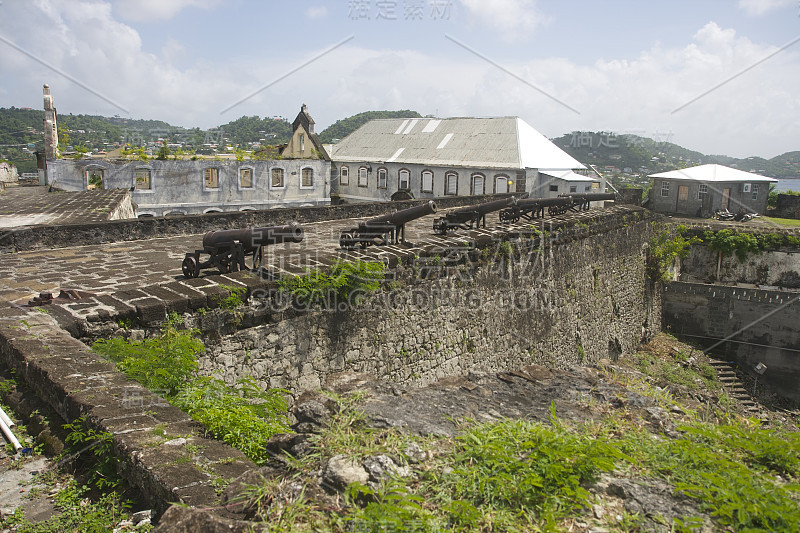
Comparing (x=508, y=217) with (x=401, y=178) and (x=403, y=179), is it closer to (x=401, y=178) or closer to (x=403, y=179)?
(x=403, y=179)

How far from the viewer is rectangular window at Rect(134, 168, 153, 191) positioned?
84.2 ft

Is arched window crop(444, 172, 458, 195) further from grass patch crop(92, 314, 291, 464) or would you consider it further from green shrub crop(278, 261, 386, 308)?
grass patch crop(92, 314, 291, 464)

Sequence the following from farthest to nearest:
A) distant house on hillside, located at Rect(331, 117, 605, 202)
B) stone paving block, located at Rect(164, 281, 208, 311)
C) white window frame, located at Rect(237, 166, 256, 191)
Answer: distant house on hillside, located at Rect(331, 117, 605, 202) < white window frame, located at Rect(237, 166, 256, 191) < stone paving block, located at Rect(164, 281, 208, 311)

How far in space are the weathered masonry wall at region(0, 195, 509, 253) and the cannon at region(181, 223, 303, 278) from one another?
4401 millimetres

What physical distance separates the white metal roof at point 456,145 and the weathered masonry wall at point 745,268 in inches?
335

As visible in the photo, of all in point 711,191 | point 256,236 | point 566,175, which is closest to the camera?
point 256,236

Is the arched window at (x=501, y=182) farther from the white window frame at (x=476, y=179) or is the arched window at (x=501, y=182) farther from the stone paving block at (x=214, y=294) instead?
the stone paving block at (x=214, y=294)

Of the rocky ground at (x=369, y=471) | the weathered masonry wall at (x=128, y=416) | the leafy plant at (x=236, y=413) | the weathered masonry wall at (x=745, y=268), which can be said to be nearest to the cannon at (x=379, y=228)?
the leafy plant at (x=236, y=413)

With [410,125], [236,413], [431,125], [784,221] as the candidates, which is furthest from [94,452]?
[410,125]

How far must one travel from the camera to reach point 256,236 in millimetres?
6695

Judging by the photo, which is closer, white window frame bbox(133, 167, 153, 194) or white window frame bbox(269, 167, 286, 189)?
white window frame bbox(133, 167, 153, 194)

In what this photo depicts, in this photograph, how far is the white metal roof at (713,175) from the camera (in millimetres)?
30866

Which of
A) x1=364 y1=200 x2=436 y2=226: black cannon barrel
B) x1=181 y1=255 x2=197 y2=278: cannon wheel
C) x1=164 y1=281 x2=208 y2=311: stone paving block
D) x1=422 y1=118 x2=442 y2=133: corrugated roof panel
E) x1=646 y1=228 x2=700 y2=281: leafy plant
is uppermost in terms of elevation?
x1=422 y1=118 x2=442 y2=133: corrugated roof panel

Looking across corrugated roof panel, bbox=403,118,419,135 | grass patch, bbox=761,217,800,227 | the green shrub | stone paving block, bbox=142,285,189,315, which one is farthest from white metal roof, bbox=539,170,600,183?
stone paving block, bbox=142,285,189,315
